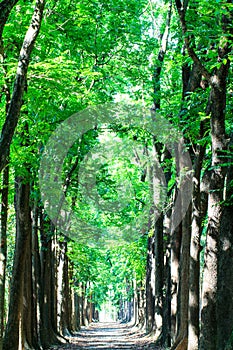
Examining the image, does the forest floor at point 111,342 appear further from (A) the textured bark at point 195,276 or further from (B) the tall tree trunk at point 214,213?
(B) the tall tree trunk at point 214,213

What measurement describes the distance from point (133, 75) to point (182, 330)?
33.3 ft

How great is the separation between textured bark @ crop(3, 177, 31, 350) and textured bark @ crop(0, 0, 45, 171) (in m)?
5.27

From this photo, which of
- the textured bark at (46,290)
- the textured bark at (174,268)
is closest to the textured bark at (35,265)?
the textured bark at (46,290)

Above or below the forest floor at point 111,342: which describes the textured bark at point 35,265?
above

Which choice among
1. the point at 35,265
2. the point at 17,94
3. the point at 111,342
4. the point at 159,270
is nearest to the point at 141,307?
the point at 111,342

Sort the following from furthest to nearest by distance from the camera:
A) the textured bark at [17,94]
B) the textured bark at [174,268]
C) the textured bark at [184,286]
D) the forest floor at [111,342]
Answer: the forest floor at [111,342]
the textured bark at [174,268]
the textured bark at [184,286]
the textured bark at [17,94]

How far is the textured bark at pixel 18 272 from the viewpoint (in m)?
14.5

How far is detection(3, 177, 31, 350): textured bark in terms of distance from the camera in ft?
47.4

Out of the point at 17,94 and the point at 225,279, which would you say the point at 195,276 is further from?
the point at 17,94

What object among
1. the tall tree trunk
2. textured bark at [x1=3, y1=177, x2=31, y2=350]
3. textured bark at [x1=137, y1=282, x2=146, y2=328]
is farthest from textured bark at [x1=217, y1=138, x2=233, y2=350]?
textured bark at [x1=137, y1=282, x2=146, y2=328]

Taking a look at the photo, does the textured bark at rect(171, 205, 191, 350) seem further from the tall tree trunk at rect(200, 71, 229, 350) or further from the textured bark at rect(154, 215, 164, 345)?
→ the textured bark at rect(154, 215, 164, 345)

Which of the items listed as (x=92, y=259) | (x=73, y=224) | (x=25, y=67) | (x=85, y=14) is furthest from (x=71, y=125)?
(x=92, y=259)

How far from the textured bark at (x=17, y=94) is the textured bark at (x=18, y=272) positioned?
527cm

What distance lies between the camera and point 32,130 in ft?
49.6
